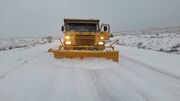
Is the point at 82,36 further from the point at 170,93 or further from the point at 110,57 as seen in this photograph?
the point at 170,93

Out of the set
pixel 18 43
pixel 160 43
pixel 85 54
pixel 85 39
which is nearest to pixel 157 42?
pixel 160 43

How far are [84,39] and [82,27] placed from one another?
958 mm

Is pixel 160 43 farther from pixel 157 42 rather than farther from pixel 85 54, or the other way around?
pixel 85 54

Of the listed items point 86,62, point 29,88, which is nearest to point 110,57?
point 86,62

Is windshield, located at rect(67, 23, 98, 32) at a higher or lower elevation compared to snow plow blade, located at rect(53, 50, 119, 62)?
higher

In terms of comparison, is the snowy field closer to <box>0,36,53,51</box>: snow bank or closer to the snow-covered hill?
the snow-covered hill

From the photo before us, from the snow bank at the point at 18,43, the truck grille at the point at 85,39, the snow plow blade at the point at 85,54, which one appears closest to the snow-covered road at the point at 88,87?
the snow plow blade at the point at 85,54

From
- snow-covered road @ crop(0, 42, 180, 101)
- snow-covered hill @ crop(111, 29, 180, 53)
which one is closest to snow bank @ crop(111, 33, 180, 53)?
snow-covered hill @ crop(111, 29, 180, 53)

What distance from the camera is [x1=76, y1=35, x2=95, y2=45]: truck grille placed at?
11.4 metres

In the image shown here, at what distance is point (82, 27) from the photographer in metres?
12.1

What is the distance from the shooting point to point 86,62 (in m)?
9.14

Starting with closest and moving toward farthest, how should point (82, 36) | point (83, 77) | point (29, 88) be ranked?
point (29, 88) → point (83, 77) → point (82, 36)

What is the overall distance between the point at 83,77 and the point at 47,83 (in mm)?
1286

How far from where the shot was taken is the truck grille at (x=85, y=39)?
1143cm
